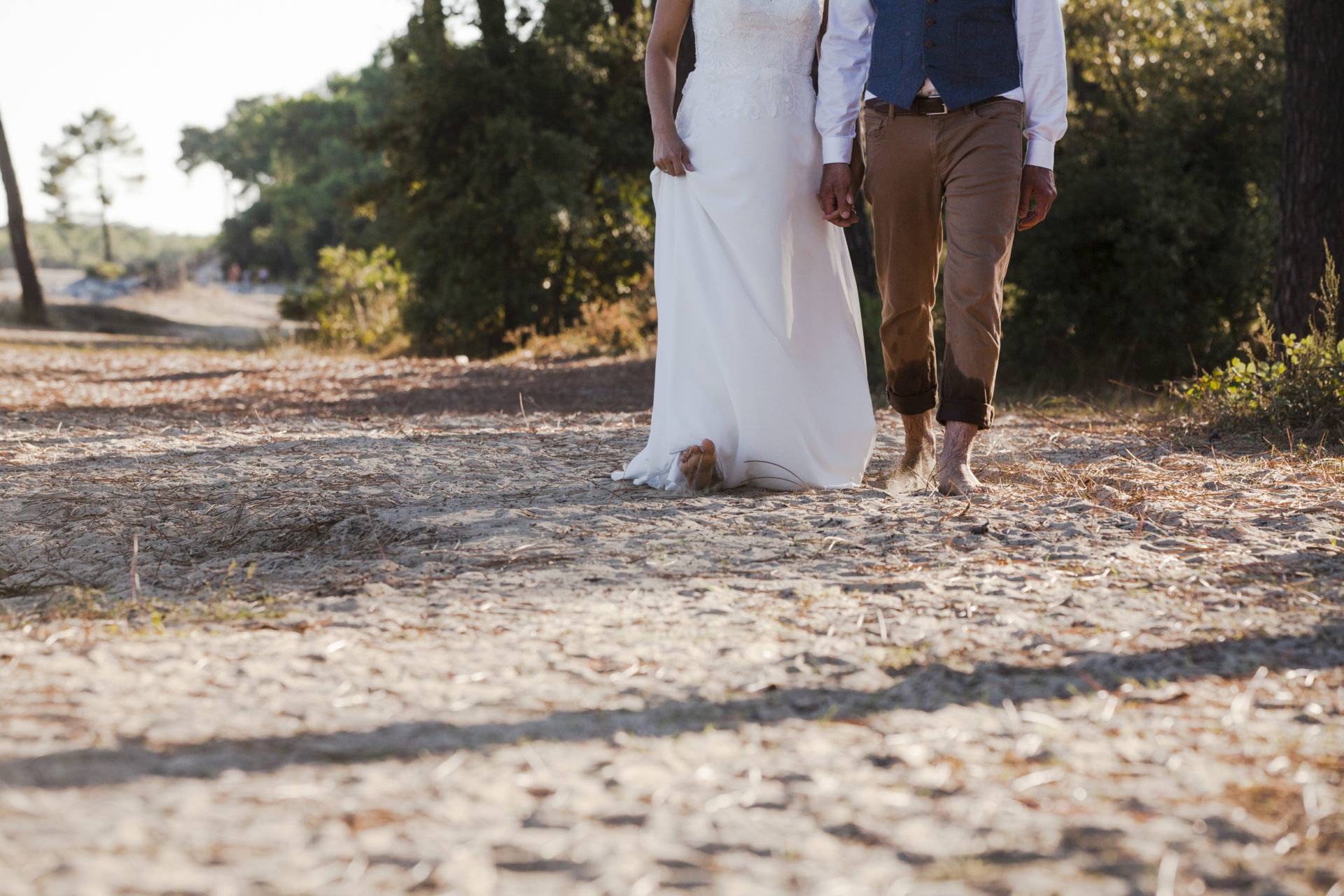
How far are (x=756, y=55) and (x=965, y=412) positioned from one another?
1415mm

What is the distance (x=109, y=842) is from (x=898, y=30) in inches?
127

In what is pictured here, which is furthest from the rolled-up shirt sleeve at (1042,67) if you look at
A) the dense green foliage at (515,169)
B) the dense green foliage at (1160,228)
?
the dense green foliage at (515,169)

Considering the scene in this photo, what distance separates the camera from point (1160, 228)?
353 inches

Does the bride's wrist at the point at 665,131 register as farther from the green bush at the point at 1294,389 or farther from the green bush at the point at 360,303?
the green bush at the point at 360,303

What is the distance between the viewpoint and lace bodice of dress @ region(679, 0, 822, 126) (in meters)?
3.67

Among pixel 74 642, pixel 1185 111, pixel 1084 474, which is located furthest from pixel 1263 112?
pixel 74 642

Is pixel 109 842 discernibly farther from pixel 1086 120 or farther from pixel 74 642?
pixel 1086 120

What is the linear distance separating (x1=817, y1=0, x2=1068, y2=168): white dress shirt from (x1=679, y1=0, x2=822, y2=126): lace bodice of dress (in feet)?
0.28

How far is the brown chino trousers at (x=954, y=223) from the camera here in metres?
3.45

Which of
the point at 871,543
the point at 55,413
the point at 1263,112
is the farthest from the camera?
the point at 1263,112

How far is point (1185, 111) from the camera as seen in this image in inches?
372

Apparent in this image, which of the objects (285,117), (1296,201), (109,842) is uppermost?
(285,117)

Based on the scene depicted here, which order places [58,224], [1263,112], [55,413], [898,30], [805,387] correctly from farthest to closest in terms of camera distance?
[58,224] < [1263,112] < [55,413] < [805,387] < [898,30]

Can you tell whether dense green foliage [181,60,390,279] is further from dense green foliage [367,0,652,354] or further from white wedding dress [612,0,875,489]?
white wedding dress [612,0,875,489]
